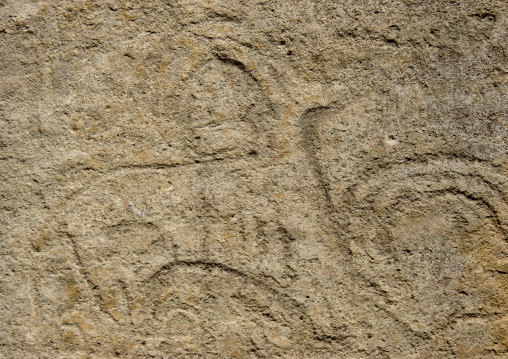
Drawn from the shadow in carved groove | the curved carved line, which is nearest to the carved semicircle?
the curved carved line

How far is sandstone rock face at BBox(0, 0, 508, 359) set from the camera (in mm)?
1351

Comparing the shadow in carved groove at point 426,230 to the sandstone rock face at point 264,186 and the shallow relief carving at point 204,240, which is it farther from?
the shallow relief carving at point 204,240

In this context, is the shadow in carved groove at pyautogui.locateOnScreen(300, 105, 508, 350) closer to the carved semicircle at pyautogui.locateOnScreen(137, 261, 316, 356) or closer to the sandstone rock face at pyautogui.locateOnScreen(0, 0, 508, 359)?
the sandstone rock face at pyautogui.locateOnScreen(0, 0, 508, 359)

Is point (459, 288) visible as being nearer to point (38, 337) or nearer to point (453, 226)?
point (453, 226)

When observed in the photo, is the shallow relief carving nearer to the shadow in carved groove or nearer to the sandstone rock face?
the sandstone rock face

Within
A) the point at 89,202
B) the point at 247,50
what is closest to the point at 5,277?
the point at 89,202

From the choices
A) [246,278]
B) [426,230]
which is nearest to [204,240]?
[246,278]

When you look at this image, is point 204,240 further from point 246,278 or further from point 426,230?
point 426,230

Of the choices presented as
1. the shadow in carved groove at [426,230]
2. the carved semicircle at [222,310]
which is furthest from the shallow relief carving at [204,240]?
the shadow in carved groove at [426,230]

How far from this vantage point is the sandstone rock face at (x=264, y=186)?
1351mm

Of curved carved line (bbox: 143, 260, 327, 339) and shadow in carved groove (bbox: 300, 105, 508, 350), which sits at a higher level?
shadow in carved groove (bbox: 300, 105, 508, 350)

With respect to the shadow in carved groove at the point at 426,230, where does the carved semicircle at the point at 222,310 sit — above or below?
below

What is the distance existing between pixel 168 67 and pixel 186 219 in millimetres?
384

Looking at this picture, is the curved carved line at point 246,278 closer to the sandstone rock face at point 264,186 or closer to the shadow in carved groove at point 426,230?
the sandstone rock face at point 264,186
